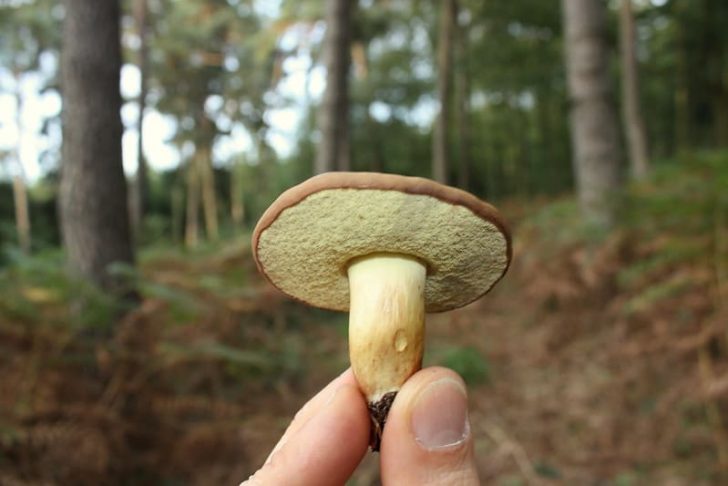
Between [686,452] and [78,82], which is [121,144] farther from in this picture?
[686,452]

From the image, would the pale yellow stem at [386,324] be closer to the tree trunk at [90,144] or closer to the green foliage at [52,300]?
the green foliage at [52,300]

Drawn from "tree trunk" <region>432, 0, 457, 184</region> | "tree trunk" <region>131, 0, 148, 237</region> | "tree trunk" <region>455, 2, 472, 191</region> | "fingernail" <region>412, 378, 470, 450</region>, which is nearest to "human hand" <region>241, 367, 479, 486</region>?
"fingernail" <region>412, 378, 470, 450</region>

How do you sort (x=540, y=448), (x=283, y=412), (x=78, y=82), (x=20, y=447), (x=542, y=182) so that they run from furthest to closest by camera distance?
(x=542, y=182) → (x=78, y=82) → (x=283, y=412) → (x=540, y=448) → (x=20, y=447)

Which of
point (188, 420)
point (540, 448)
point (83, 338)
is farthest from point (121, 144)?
point (540, 448)

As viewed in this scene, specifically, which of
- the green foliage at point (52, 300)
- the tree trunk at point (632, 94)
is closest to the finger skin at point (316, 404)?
the green foliage at point (52, 300)

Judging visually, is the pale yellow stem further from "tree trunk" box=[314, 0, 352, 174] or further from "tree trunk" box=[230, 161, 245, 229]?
"tree trunk" box=[230, 161, 245, 229]

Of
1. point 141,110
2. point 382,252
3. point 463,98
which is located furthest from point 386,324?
point 141,110
